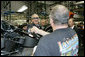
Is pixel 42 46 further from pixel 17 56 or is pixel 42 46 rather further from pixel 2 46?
pixel 17 56

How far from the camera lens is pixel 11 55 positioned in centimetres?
243

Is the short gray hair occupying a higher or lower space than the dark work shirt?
higher

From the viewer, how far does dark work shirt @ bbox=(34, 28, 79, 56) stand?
46.3 inches

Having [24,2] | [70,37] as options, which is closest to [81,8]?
[24,2]

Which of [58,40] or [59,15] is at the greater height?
[59,15]

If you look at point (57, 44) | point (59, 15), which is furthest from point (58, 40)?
point (59, 15)

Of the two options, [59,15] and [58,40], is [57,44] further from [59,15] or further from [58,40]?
[59,15]

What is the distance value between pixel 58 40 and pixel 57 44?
0.12ft

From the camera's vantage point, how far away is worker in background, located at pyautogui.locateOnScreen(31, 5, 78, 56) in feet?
3.87

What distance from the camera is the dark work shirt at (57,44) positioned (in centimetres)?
118

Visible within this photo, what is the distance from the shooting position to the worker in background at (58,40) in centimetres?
118

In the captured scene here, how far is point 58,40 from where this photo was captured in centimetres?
121

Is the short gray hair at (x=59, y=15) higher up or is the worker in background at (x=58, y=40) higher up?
the short gray hair at (x=59, y=15)

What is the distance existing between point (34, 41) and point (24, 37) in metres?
0.18
